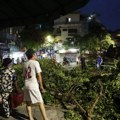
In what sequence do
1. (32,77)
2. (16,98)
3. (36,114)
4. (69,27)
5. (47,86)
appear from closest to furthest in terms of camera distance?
1. (32,77)
2. (16,98)
3. (36,114)
4. (47,86)
5. (69,27)

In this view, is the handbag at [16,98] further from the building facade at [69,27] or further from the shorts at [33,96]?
the building facade at [69,27]

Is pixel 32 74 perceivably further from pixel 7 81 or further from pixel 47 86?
pixel 47 86

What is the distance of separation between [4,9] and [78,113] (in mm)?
5301

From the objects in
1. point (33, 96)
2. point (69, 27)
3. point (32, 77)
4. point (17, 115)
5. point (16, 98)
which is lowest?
point (17, 115)

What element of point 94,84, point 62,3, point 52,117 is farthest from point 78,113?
point 62,3

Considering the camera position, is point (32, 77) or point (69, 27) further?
A: point (69, 27)

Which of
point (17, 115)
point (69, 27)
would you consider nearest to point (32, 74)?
point (17, 115)

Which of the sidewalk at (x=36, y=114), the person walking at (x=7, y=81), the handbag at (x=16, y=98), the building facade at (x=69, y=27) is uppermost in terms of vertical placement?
the building facade at (x=69, y=27)

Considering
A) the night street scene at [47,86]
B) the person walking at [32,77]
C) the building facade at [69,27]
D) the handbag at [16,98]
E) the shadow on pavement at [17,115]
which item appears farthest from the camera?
the building facade at [69,27]

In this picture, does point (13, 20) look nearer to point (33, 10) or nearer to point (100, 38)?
point (33, 10)

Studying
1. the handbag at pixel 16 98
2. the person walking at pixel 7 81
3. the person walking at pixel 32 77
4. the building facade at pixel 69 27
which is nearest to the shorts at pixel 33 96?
the person walking at pixel 32 77

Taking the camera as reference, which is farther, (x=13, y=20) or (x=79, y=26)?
(x=79, y=26)

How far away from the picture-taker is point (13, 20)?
14.4ft

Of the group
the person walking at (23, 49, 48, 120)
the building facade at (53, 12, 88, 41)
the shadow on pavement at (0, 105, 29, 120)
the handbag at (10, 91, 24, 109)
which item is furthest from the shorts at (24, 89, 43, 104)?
the building facade at (53, 12, 88, 41)
